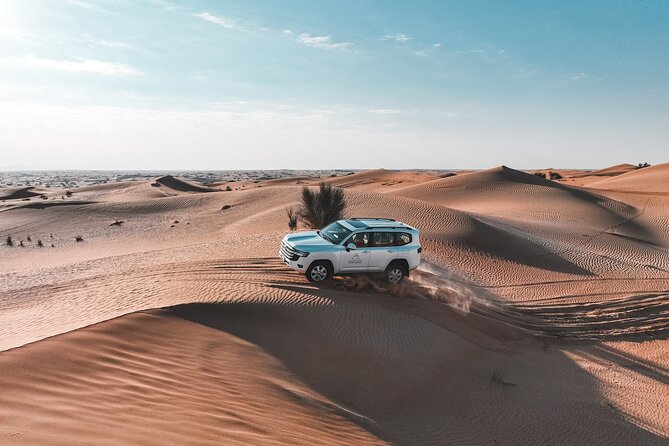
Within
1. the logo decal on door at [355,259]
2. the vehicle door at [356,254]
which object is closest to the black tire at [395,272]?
the vehicle door at [356,254]

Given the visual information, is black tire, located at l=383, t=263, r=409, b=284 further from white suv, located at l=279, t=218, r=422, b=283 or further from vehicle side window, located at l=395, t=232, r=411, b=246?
vehicle side window, located at l=395, t=232, r=411, b=246

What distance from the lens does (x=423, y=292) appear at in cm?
1344

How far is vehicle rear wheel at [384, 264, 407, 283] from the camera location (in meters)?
12.7

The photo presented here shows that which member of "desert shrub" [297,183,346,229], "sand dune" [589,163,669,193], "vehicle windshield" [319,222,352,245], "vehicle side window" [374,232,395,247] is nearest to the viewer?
"vehicle windshield" [319,222,352,245]

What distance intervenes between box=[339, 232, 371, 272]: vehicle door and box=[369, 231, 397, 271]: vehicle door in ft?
0.52

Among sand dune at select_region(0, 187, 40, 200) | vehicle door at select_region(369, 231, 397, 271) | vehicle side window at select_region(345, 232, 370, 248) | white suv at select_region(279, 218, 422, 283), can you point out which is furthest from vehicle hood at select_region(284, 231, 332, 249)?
sand dune at select_region(0, 187, 40, 200)

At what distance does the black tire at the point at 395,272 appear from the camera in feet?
41.6

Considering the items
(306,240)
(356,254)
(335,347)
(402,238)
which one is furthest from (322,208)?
(335,347)

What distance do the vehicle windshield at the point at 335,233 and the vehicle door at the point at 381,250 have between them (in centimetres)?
84

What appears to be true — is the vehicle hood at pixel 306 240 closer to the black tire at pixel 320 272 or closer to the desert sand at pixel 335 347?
the black tire at pixel 320 272

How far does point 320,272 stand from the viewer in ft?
40.1

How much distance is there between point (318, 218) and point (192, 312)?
12.0 meters

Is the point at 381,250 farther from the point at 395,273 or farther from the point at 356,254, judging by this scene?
the point at 395,273

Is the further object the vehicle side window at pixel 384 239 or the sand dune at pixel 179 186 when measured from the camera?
the sand dune at pixel 179 186
